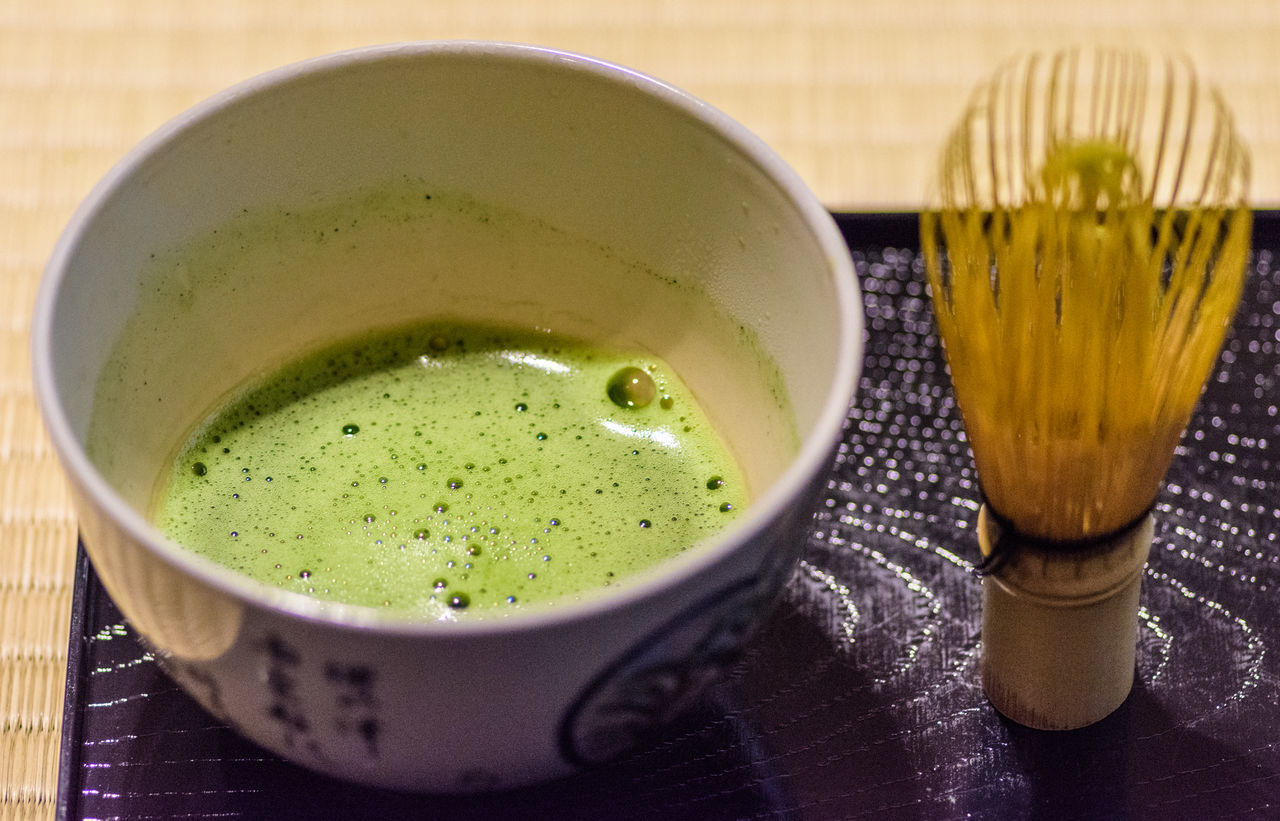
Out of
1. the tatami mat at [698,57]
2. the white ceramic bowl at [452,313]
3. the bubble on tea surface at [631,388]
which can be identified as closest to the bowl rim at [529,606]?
the white ceramic bowl at [452,313]

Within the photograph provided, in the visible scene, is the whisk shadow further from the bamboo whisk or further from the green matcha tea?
the green matcha tea

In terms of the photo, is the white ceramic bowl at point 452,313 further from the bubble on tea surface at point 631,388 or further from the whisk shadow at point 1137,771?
the whisk shadow at point 1137,771

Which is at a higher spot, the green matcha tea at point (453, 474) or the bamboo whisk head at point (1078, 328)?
the bamboo whisk head at point (1078, 328)

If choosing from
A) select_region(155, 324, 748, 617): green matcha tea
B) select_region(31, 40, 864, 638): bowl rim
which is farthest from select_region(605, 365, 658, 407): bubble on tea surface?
select_region(31, 40, 864, 638): bowl rim

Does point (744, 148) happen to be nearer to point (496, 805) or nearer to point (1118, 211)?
point (1118, 211)

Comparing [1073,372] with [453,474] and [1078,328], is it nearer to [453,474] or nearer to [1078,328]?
[1078,328]

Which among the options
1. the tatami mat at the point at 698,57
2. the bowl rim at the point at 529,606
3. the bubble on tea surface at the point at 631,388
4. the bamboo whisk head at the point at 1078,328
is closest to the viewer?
the bowl rim at the point at 529,606

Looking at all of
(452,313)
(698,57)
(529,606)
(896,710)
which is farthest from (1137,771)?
(698,57)

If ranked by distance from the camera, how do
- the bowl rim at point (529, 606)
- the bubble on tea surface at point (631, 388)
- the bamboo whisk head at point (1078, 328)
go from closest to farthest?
the bowl rim at point (529, 606) < the bamboo whisk head at point (1078, 328) < the bubble on tea surface at point (631, 388)

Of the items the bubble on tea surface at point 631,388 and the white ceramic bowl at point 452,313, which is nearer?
the white ceramic bowl at point 452,313
